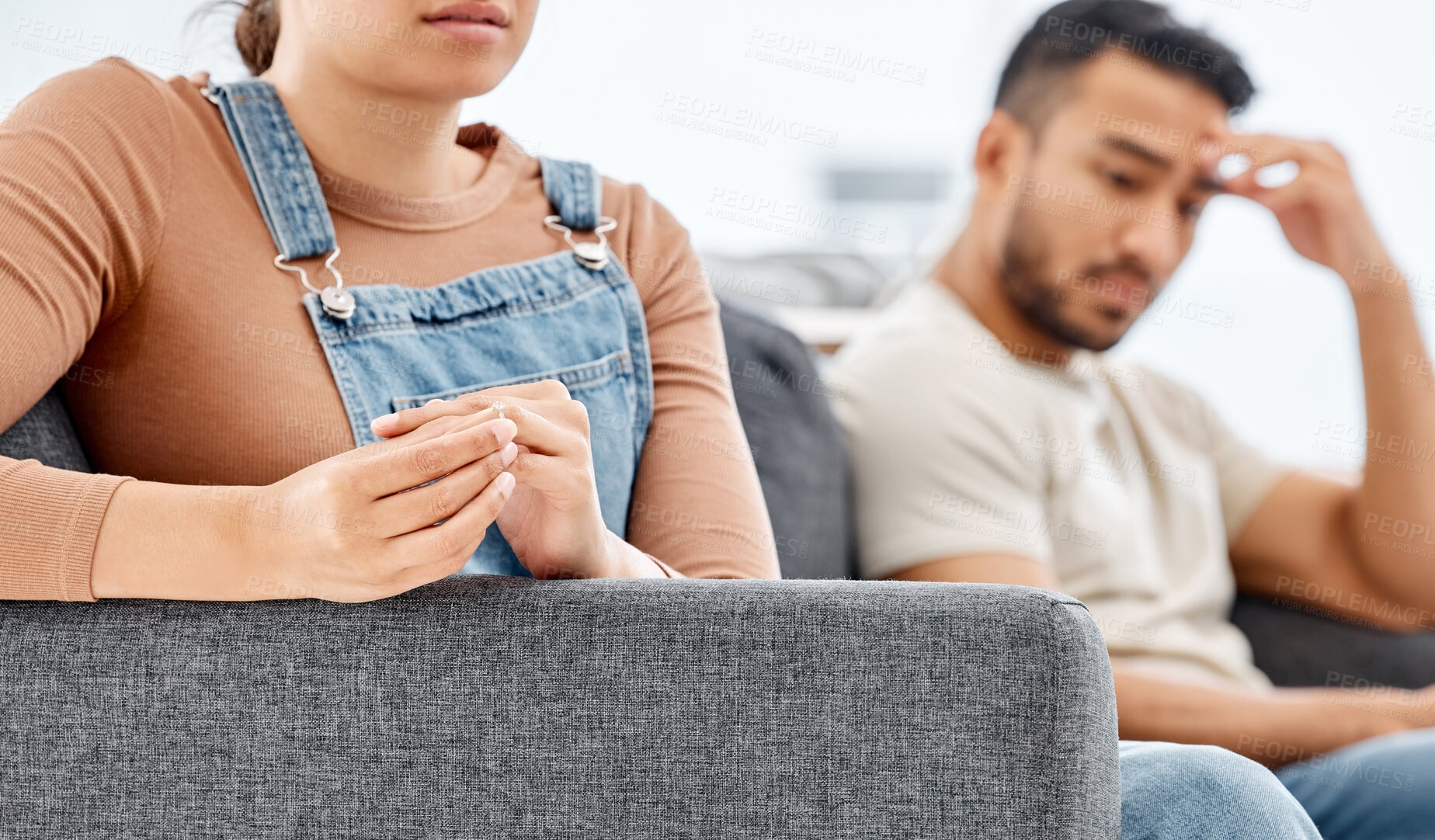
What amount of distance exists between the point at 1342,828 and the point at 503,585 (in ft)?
2.67

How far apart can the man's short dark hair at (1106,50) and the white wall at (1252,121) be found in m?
0.84

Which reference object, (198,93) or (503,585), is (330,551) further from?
(198,93)

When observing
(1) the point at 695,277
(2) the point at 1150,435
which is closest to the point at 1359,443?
(2) the point at 1150,435

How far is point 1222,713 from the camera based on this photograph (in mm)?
1188

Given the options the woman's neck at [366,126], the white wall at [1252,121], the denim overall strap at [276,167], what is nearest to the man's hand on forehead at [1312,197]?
the white wall at [1252,121]

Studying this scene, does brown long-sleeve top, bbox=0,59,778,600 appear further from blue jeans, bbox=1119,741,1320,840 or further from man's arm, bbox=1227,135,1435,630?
man's arm, bbox=1227,135,1435,630

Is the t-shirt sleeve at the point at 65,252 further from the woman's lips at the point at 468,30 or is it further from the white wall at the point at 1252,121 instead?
the white wall at the point at 1252,121

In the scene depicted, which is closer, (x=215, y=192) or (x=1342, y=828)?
(x=215, y=192)

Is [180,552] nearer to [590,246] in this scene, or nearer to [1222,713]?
[590,246]

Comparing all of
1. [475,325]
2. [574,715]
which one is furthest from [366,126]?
[574,715]

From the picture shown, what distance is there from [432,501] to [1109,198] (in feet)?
3.66

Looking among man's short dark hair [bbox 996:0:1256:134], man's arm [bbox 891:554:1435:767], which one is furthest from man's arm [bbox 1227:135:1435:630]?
man's arm [bbox 891:554:1435:767]

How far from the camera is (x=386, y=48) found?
86cm

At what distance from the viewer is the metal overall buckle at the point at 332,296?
81 cm
